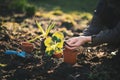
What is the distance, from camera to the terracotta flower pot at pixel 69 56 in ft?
13.2

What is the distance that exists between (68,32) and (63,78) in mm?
2656

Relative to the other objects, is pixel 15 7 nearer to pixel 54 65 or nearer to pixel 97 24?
pixel 97 24

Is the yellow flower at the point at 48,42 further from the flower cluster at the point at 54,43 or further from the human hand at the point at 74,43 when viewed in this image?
the human hand at the point at 74,43

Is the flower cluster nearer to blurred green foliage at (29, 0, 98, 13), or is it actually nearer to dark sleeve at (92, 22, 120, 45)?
dark sleeve at (92, 22, 120, 45)

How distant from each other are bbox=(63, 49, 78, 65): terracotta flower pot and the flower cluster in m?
0.15

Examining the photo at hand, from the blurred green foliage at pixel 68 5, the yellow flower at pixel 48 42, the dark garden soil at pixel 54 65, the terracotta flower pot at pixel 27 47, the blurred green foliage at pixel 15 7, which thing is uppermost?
the blurred green foliage at pixel 68 5

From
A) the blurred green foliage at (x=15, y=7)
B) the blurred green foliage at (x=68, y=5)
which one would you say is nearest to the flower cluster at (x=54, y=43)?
the blurred green foliage at (x=15, y=7)

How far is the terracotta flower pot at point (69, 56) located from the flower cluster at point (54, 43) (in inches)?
6.0

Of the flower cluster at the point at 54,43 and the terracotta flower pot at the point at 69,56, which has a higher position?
the flower cluster at the point at 54,43

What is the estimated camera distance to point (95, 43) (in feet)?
13.2

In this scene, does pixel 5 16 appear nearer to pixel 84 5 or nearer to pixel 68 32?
pixel 68 32

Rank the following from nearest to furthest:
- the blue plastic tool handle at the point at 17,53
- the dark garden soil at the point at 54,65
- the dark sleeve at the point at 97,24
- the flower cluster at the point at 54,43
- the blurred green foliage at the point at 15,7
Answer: the dark garden soil at the point at 54,65 < the flower cluster at the point at 54,43 < the blue plastic tool handle at the point at 17,53 < the dark sleeve at the point at 97,24 < the blurred green foliage at the point at 15,7

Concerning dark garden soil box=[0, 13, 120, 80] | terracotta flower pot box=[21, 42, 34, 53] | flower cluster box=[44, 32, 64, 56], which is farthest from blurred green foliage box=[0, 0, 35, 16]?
flower cluster box=[44, 32, 64, 56]

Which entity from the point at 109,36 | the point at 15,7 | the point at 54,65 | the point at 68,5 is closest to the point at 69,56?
the point at 54,65
